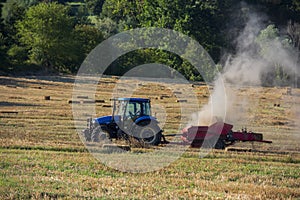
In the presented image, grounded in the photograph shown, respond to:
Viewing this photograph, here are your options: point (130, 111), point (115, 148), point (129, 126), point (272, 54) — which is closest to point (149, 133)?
point (129, 126)

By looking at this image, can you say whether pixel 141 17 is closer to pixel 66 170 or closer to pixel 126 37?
pixel 126 37

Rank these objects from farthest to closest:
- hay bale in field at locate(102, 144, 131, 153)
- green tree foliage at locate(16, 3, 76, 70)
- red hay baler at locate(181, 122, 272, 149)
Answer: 1. green tree foliage at locate(16, 3, 76, 70)
2. red hay baler at locate(181, 122, 272, 149)
3. hay bale in field at locate(102, 144, 131, 153)

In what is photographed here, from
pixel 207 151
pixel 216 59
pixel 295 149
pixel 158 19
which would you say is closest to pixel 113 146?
pixel 207 151

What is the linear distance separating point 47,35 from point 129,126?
162 feet

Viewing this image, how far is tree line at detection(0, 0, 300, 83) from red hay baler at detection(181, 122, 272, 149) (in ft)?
124

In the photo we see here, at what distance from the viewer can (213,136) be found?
21.6 meters

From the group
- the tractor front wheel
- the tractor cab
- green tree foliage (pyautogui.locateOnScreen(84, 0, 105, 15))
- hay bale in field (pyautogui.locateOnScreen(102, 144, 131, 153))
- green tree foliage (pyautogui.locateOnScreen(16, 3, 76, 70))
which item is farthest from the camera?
green tree foliage (pyautogui.locateOnScreen(84, 0, 105, 15))

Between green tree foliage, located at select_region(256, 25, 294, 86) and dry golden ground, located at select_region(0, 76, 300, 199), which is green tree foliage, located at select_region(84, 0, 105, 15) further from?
dry golden ground, located at select_region(0, 76, 300, 199)

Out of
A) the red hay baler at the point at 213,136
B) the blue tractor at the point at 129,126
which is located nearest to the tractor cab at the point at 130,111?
the blue tractor at the point at 129,126

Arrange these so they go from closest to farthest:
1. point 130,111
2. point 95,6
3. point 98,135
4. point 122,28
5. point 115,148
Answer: point 115,148, point 98,135, point 130,111, point 122,28, point 95,6

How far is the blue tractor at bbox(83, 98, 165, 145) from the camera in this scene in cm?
2109

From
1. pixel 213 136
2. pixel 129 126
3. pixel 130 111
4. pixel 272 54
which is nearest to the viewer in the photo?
pixel 129 126

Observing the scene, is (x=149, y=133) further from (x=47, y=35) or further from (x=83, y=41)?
(x=83, y=41)

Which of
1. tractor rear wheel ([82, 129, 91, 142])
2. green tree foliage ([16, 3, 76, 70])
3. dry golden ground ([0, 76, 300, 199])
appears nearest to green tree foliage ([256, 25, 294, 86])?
green tree foliage ([16, 3, 76, 70])
